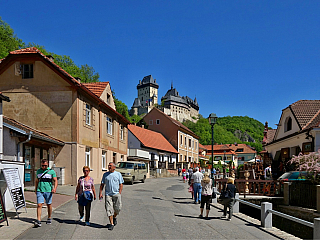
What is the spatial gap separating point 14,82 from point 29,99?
160 cm

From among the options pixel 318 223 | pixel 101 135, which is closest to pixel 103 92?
pixel 101 135

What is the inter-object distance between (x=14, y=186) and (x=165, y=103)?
165 meters

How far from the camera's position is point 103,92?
28.9m

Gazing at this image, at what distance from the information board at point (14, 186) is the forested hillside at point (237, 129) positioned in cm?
11515

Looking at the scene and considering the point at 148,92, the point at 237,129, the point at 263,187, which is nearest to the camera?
the point at 263,187

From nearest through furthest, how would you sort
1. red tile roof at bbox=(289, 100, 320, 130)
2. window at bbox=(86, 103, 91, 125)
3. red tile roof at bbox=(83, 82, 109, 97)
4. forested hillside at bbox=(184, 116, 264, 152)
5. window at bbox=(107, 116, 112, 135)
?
red tile roof at bbox=(289, 100, 320, 130) < window at bbox=(86, 103, 91, 125) < red tile roof at bbox=(83, 82, 109, 97) < window at bbox=(107, 116, 112, 135) < forested hillside at bbox=(184, 116, 264, 152)

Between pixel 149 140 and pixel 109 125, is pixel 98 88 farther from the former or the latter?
pixel 149 140

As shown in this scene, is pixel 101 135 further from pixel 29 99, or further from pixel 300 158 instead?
pixel 300 158

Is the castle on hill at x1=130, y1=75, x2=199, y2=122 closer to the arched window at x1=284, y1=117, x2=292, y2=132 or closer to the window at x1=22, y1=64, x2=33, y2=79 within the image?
the arched window at x1=284, y1=117, x2=292, y2=132

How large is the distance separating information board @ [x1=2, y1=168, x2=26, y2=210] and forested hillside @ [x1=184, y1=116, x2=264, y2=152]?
115 m

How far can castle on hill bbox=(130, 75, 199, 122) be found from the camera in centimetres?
17024

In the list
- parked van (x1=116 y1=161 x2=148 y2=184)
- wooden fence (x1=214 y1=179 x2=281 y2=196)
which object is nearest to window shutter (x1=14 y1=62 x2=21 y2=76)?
parked van (x1=116 y1=161 x2=148 y2=184)

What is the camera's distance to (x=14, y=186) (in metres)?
10.2

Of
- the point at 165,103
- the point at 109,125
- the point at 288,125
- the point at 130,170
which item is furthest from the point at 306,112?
the point at 165,103
